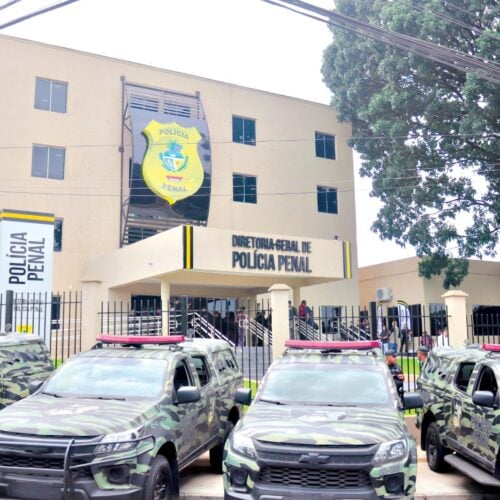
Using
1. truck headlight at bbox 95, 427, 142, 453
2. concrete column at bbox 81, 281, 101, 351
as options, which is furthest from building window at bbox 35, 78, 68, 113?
truck headlight at bbox 95, 427, 142, 453

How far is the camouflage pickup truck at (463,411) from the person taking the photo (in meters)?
7.09

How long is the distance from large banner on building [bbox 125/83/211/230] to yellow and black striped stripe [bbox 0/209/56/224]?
8081 mm

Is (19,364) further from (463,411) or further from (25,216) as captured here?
(25,216)

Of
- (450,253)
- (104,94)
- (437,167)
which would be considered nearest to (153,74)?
(104,94)

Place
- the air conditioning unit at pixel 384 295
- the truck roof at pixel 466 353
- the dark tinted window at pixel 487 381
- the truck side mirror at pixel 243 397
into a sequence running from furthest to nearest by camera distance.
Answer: the air conditioning unit at pixel 384 295 < the truck roof at pixel 466 353 < the dark tinted window at pixel 487 381 < the truck side mirror at pixel 243 397

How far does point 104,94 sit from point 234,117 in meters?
6.70

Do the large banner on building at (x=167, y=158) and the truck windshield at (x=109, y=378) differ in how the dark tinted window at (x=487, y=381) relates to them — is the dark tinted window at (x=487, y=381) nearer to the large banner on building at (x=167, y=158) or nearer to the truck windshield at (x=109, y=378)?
the truck windshield at (x=109, y=378)

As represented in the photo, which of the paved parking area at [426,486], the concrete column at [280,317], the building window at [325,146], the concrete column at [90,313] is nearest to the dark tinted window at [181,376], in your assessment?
the paved parking area at [426,486]

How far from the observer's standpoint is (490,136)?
84.6ft

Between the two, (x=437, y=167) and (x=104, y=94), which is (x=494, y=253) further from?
(x=104, y=94)

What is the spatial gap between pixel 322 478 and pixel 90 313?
9.81 metres

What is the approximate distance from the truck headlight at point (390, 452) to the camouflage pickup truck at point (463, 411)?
5.56 ft

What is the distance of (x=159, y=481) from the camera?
623cm

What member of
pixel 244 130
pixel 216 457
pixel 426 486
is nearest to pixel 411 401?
pixel 426 486
